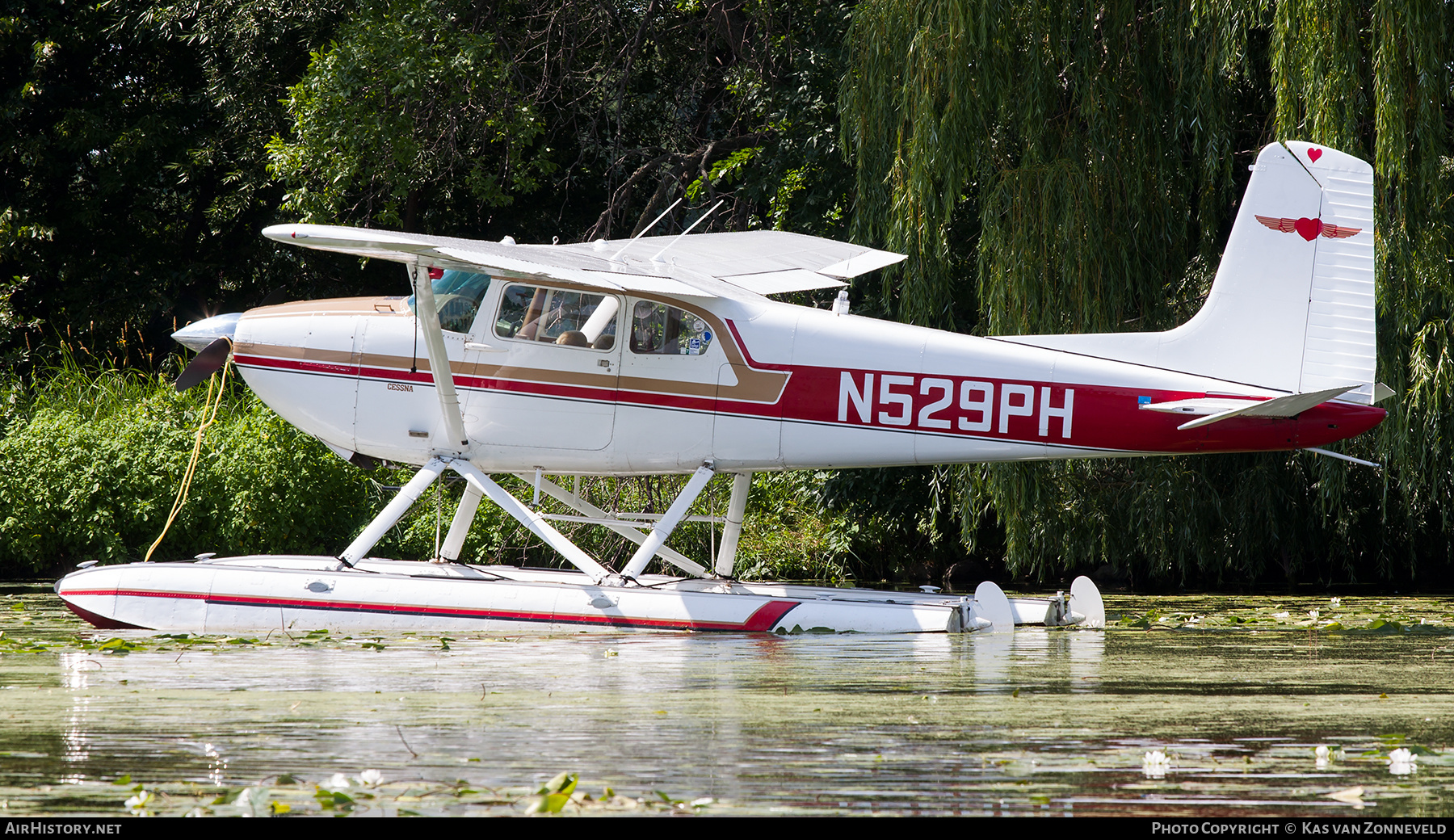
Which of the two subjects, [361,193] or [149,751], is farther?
[361,193]

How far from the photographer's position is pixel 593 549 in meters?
15.9

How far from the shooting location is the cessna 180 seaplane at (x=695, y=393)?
28.6 feet

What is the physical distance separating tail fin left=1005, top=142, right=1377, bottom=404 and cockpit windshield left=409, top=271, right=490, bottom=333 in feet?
12.5

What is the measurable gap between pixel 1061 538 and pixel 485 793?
10.1 m

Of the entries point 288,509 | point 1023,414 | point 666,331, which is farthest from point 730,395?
point 288,509

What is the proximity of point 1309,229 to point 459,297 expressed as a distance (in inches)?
230

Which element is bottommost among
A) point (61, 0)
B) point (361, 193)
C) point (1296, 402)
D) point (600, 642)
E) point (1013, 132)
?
point (600, 642)

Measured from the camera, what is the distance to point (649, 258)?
10562 mm

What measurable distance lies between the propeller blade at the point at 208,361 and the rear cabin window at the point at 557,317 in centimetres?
212

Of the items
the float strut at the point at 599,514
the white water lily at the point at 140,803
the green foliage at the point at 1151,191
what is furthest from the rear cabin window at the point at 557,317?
the white water lily at the point at 140,803

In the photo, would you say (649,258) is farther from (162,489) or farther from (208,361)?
(162,489)

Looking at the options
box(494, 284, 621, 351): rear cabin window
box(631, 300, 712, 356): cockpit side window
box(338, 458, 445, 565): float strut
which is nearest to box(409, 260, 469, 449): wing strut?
box(338, 458, 445, 565): float strut

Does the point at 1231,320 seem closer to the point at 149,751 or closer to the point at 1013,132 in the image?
the point at 1013,132

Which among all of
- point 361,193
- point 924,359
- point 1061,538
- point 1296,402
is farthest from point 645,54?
point 1296,402
